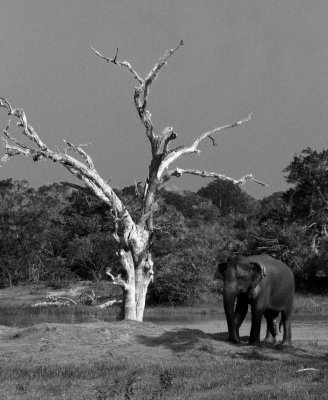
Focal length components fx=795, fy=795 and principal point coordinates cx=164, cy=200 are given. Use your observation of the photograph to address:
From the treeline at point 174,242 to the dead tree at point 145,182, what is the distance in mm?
17606

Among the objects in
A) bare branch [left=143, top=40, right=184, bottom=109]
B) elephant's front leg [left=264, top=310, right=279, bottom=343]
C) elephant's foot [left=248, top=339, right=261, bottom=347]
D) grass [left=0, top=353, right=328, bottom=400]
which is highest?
bare branch [left=143, top=40, right=184, bottom=109]

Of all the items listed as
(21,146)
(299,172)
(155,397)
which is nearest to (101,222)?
(299,172)

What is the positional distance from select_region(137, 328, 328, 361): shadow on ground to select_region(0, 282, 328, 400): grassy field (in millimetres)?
25

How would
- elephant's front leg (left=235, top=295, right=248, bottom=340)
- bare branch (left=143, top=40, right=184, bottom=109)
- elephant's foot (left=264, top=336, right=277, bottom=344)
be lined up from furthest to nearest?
1. bare branch (left=143, top=40, right=184, bottom=109)
2. elephant's foot (left=264, top=336, right=277, bottom=344)
3. elephant's front leg (left=235, top=295, right=248, bottom=340)

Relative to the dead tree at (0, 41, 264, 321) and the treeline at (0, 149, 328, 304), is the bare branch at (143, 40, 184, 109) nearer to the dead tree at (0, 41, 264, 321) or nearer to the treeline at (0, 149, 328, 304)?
the dead tree at (0, 41, 264, 321)

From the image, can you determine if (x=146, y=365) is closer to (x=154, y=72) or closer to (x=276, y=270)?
(x=276, y=270)

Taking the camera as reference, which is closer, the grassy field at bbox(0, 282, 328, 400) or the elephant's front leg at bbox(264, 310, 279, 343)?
the grassy field at bbox(0, 282, 328, 400)

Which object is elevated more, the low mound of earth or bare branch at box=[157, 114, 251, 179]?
bare branch at box=[157, 114, 251, 179]

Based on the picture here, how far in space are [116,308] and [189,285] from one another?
6163 mm

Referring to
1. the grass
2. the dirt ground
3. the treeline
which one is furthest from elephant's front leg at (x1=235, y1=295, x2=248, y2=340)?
the treeline

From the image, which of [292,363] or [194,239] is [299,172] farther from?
[292,363]

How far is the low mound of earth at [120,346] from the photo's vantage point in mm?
18047

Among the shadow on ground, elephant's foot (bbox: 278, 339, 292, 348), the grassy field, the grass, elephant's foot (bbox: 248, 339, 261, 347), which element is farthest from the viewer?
elephant's foot (bbox: 248, 339, 261, 347)

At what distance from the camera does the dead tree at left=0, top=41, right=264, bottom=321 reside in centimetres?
2592
